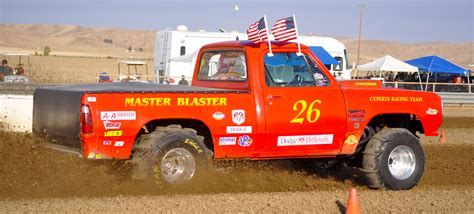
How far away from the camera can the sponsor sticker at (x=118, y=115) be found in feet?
21.7

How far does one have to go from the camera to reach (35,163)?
7398 mm

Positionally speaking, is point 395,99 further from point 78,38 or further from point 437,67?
point 78,38

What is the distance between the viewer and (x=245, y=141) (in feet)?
24.6

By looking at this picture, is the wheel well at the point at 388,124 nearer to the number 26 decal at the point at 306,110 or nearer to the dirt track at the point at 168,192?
the dirt track at the point at 168,192

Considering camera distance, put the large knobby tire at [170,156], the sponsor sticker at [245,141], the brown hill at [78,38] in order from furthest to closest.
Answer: the brown hill at [78,38], the sponsor sticker at [245,141], the large knobby tire at [170,156]

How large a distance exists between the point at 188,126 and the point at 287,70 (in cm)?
147

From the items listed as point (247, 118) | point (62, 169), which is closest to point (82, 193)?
point (62, 169)

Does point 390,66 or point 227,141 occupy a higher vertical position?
point 390,66

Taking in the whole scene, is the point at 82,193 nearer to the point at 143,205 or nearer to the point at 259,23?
the point at 143,205

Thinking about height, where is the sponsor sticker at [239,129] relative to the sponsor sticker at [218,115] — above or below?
below

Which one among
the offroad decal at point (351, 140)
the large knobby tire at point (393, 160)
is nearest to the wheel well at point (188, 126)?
the offroad decal at point (351, 140)

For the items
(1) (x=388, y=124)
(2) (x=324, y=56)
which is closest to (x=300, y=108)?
(1) (x=388, y=124)

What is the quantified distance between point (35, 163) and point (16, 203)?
35.3 inches

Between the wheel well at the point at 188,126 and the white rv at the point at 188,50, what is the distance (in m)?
17.2
